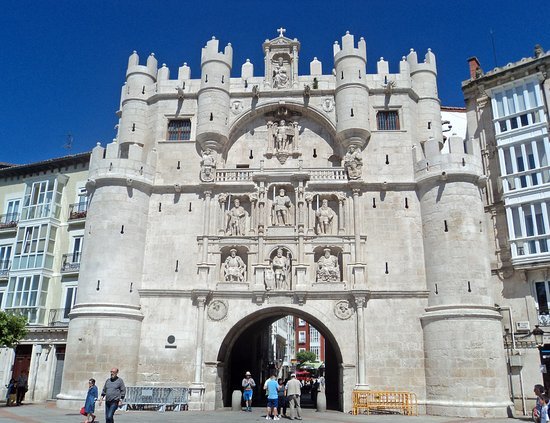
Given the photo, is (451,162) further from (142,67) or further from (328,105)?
(142,67)

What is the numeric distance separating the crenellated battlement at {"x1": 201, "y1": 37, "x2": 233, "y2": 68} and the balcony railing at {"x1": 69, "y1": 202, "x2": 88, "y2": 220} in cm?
1219

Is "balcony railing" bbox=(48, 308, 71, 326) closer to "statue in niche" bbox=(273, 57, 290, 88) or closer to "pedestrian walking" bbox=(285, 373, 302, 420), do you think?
"pedestrian walking" bbox=(285, 373, 302, 420)

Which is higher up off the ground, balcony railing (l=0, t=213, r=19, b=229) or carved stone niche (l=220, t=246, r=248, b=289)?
balcony railing (l=0, t=213, r=19, b=229)

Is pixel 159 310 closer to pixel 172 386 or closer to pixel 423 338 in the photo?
pixel 172 386

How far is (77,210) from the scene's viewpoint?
113ft

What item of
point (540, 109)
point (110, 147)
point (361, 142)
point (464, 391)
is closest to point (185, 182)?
point (110, 147)

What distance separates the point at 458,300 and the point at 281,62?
16.4m

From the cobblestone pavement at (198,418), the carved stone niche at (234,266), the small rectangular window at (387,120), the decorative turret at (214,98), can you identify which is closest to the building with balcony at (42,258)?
the cobblestone pavement at (198,418)

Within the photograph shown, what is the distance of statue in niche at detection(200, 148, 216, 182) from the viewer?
91.5ft

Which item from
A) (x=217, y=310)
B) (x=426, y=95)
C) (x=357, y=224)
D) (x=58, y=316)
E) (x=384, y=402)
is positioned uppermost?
(x=426, y=95)

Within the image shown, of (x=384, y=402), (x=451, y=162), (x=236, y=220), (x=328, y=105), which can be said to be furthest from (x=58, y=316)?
(x=451, y=162)

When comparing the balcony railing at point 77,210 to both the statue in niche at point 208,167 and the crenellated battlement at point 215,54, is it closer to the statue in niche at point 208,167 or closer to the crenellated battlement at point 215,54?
the statue in niche at point 208,167

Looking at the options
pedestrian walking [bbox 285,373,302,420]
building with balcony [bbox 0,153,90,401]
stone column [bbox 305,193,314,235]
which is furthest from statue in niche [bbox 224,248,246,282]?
building with balcony [bbox 0,153,90,401]

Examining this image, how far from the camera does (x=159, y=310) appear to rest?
2612cm
